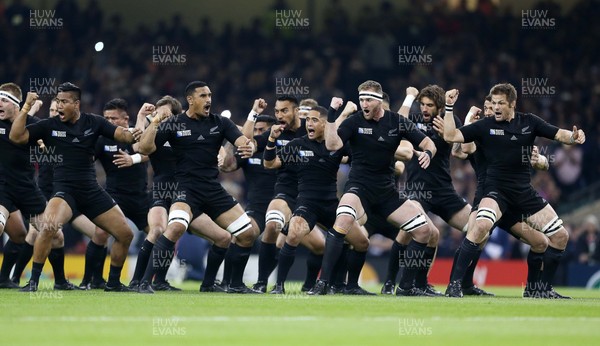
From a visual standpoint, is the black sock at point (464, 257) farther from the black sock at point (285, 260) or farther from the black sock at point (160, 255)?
the black sock at point (160, 255)

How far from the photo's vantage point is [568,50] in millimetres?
33531

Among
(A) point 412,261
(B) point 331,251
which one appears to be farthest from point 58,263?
(A) point 412,261

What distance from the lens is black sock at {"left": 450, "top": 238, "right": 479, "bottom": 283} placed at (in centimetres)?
1636

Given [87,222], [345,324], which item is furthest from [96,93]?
[345,324]

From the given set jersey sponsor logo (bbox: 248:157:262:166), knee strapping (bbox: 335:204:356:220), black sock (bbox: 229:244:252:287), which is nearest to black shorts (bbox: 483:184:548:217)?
knee strapping (bbox: 335:204:356:220)

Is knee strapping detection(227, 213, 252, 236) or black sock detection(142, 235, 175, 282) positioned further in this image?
knee strapping detection(227, 213, 252, 236)

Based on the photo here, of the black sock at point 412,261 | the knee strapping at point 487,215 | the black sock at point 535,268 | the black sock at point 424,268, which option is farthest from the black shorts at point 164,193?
the black sock at point 535,268

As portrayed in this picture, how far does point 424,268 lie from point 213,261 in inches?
129

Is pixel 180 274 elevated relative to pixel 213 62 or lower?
lower

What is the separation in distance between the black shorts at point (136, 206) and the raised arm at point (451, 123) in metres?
5.21

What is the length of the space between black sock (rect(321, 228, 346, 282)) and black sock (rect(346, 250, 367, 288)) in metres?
0.96

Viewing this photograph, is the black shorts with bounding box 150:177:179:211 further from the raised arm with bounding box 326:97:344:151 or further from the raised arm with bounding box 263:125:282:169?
the raised arm with bounding box 326:97:344:151

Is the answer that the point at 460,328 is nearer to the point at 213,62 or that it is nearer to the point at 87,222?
the point at 87,222

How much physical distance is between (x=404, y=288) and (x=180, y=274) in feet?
32.3
